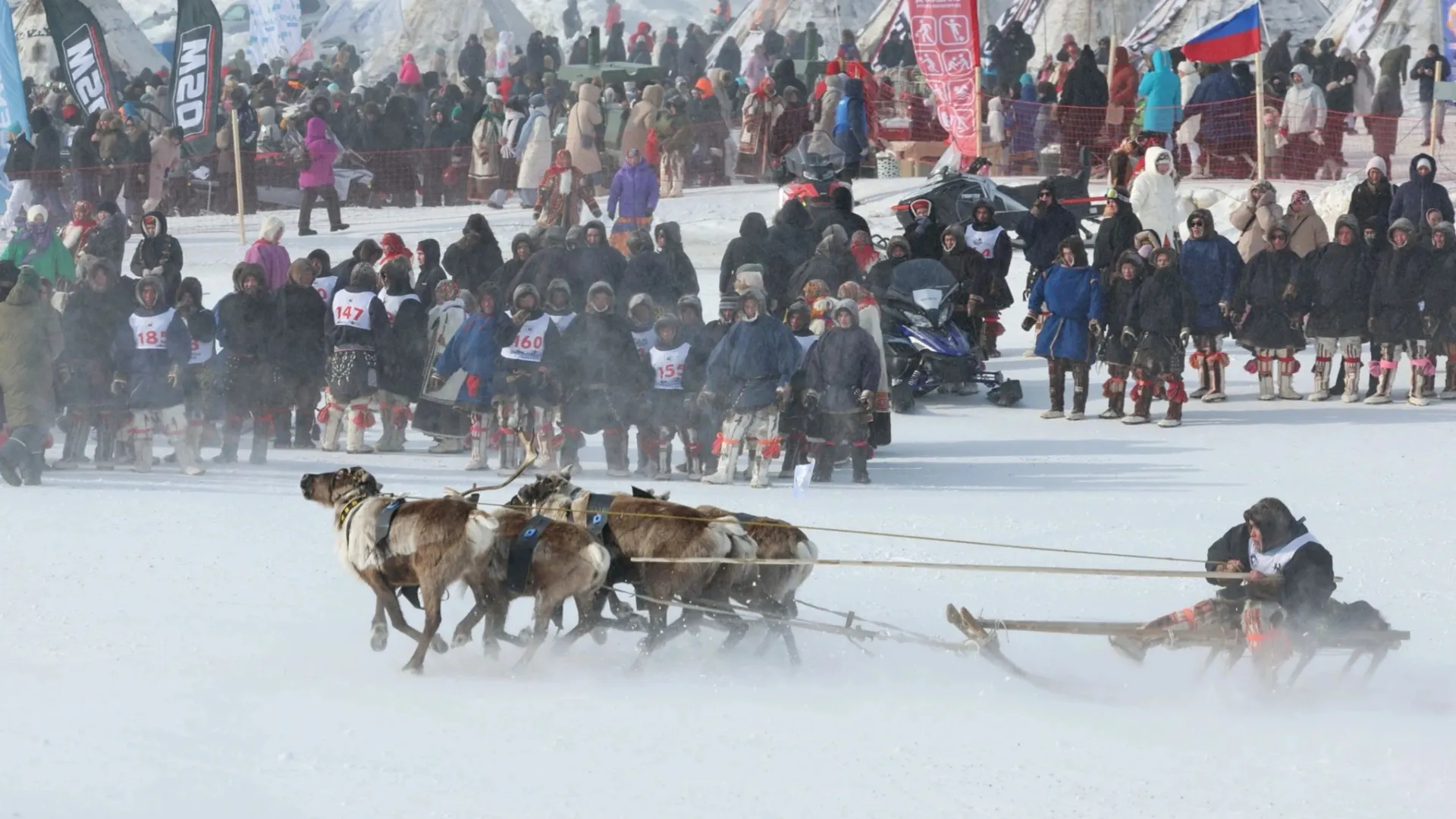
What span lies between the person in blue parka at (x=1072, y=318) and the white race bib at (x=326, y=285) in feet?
17.1

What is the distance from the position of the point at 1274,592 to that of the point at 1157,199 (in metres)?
10.6

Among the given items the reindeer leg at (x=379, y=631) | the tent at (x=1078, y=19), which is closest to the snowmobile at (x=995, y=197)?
the tent at (x=1078, y=19)

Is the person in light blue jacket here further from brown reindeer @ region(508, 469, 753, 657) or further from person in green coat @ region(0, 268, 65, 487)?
brown reindeer @ region(508, 469, 753, 657)

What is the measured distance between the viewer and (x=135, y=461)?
1331cm

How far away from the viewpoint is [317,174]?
22.9 meters

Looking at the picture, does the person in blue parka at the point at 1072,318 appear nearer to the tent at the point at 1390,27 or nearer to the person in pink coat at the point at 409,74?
the tent at the point at 1390,27

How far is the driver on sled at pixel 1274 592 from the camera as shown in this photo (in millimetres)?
7926

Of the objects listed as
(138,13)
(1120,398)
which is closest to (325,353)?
(1120,398)

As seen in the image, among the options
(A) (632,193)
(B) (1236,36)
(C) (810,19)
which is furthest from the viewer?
(C) (810,19)

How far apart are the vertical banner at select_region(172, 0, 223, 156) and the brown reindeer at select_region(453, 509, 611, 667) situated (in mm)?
15810

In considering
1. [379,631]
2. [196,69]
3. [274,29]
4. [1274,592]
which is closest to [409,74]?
[274,29]

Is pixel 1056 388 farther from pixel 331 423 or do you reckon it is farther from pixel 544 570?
pixel 544 570

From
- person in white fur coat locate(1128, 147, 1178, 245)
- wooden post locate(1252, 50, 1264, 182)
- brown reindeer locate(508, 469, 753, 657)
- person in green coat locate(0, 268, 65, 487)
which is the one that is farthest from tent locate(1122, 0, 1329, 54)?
brown reindeer locate(508, 469, 753, 657)

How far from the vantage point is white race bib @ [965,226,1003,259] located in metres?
16.7
